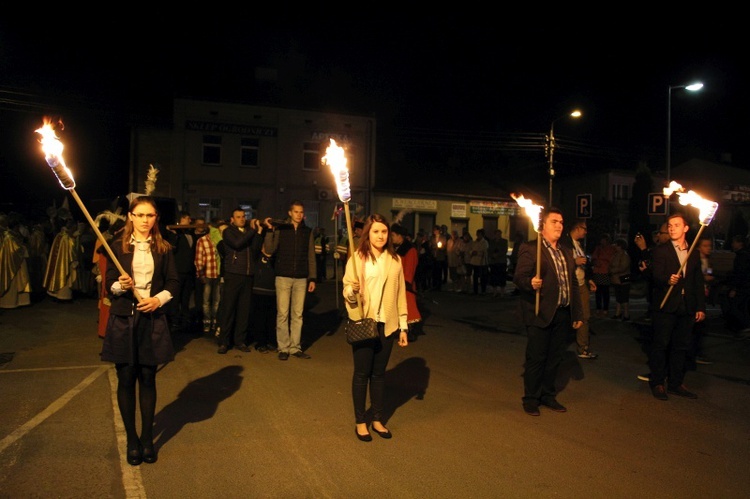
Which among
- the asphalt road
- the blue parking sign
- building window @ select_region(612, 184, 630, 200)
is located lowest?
the asphalt road

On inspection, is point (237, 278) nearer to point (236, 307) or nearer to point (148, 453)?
point (236, 307)

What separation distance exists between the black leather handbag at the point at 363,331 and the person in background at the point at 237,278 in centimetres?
393

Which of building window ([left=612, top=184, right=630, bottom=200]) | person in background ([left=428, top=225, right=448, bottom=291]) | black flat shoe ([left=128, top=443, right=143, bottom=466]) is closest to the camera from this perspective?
black flat shoe ([left=128, top=443, right=143, bottom=466])

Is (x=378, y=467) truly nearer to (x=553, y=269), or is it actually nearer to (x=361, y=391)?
(x=361, y=391)

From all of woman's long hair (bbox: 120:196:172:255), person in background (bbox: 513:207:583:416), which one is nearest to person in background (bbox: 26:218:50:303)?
woman's long hair (bbox: 120:196:172:255)

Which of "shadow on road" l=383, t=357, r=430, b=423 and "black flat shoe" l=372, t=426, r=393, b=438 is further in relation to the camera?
"shadow on road" l=383, t=357, r=430, b=423

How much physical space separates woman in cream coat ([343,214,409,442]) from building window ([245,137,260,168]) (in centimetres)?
2956

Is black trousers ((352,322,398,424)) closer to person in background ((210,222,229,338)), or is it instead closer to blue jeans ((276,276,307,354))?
blue jeans ((276,276,307,354))

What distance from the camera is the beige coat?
527 centimetres

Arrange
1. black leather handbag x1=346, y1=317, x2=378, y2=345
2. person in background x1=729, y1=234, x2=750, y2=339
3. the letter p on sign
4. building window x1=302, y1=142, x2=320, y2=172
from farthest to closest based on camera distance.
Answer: building window x1=302, y1=142, x2=320, y2=172, the letter p on sign, person in background x1=729, y1=234, x2=750, y2=339, black leather handbag x1=346, y1=317, x2=378, y2=345

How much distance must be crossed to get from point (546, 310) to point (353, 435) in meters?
2.31

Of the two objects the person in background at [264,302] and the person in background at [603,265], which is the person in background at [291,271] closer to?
the person in background at [264,302]

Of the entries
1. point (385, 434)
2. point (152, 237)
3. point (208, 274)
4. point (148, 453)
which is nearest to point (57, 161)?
point (152, 237)

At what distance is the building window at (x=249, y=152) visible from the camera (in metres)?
33.8
